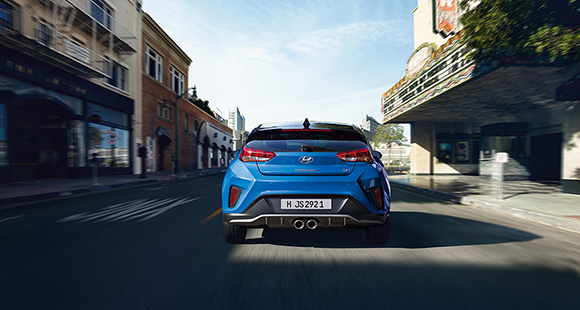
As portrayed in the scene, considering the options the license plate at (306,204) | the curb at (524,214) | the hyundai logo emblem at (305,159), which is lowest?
the curb at (524,214)

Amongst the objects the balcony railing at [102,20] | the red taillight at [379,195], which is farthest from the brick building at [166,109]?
the red taillight at [379,195]

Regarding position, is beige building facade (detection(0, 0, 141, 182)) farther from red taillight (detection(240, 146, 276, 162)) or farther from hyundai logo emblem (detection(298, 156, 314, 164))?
hyundai logo emblem (detection(298, 156, 314, 164))

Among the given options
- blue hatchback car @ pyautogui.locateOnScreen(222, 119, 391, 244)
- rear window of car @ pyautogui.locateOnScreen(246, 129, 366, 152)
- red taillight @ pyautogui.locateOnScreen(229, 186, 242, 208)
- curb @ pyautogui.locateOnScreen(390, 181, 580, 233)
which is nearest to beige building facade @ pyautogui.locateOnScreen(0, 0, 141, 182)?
rear window of car @ pyautogui.locateOnScreen(246, 129, 366, 152)

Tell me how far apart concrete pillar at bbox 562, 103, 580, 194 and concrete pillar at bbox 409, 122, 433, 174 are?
1295cm

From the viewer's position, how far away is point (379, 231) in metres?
3.53

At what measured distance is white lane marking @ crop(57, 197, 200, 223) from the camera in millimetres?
5496

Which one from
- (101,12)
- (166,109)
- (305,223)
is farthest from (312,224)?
(166,109)

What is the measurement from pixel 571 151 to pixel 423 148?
44.2 ft

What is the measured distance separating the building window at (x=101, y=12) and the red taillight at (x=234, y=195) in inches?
748

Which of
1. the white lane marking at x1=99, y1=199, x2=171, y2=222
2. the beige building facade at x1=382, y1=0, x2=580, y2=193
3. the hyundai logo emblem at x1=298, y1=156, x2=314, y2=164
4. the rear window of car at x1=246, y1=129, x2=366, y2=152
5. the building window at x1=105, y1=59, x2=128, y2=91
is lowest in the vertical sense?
the white lane marking at x1=99, y1=199, x2=171, y2=222

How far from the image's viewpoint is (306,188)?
312 centimetres

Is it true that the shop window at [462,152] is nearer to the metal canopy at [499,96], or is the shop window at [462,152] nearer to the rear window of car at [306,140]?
the metal canopy at [499,96]

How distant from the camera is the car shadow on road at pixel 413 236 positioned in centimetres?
376

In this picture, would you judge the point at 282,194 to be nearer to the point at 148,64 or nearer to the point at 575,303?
the point at 575,303
